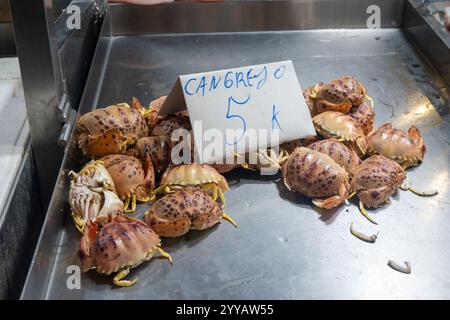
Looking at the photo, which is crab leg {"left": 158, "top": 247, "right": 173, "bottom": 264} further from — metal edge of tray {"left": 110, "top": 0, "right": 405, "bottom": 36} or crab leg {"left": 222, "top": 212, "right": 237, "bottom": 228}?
metal edge of tray {"left": 110, "top": 0, "right": 405, "bottom": 36}

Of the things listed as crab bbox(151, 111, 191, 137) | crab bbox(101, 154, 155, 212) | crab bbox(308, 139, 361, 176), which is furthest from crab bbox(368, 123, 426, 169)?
crab bbox(101, 154, 155, 212)

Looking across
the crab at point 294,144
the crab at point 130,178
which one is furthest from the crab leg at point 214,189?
the crab at point 294,144

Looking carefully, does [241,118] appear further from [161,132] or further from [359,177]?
[359,177]

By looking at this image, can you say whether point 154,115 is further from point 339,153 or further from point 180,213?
point 339,153

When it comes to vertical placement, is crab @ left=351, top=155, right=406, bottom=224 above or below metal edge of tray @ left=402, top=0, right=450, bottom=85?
below

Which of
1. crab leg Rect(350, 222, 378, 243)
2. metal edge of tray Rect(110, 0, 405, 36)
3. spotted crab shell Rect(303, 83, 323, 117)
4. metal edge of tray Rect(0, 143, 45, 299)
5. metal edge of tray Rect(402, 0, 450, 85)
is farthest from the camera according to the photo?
metal edge of tray Rect(110, 0, 405, 36)

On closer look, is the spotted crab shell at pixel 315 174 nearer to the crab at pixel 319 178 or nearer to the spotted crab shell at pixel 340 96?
the crab at pixel 319 178
